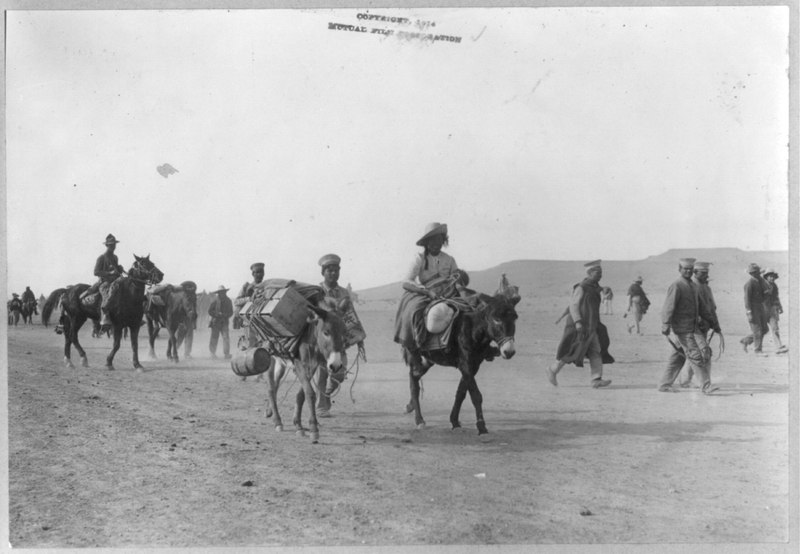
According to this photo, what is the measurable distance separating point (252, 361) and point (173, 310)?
19.0 feet

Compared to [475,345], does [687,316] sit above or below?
above

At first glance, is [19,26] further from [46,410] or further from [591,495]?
[591,495]

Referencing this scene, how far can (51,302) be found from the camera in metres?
10.7

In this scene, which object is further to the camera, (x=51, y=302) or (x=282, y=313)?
(x=51, y=302)

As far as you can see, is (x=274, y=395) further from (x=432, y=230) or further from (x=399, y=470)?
(x=432, y=230)

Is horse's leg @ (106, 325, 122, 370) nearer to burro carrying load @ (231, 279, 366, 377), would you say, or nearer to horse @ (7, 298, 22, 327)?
horse @ (7, 298, 22, 327)

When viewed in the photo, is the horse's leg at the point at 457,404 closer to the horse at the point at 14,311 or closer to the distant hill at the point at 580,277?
the distant hill at the point at 580,277

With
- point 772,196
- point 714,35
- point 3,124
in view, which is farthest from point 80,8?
point 772,196

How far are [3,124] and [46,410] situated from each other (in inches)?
137

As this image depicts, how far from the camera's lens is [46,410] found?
25.9ft

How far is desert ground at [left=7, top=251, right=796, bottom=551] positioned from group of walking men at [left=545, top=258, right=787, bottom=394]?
1.75 feet

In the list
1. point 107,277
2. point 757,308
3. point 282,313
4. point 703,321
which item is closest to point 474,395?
point 282,313

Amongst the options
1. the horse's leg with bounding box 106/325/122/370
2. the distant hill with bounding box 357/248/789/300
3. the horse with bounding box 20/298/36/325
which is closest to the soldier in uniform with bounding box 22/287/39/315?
the horse with bounding box 20/298/36/325

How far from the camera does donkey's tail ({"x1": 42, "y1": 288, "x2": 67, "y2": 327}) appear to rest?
10.1m
